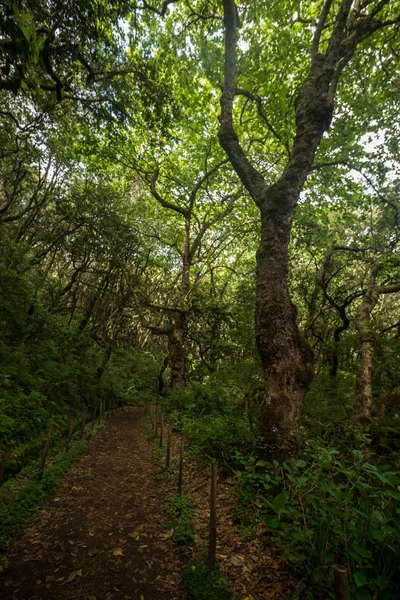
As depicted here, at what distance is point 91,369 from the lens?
15.3 metres

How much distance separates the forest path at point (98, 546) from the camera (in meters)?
3.52

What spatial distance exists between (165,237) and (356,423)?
14.2 meters

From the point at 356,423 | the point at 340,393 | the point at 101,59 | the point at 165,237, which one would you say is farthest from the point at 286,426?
the point at 165,237

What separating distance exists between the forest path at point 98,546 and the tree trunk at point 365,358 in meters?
5.56

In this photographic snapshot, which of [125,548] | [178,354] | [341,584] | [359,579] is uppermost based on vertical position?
[178,354]

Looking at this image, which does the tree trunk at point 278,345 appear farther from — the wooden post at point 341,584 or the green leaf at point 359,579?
the green leaf at point 359,579

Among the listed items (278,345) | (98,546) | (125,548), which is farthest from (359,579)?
(98,546)

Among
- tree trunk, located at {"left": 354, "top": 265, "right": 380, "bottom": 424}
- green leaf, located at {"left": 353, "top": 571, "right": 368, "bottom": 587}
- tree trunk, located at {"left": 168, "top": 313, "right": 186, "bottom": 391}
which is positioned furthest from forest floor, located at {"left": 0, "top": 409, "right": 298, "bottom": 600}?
tree trunk, located at {"left": 168, "top": 313, "right": 186, "bottom": 391}

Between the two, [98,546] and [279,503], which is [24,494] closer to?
[98,546]

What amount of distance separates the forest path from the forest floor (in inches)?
0.5

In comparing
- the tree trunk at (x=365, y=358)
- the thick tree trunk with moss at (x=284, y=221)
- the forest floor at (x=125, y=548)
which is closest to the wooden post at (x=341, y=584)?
the forest floor at (x=125, y=548)

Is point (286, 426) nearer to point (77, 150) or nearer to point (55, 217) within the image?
point (77, 150)

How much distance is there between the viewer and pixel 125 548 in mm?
4371

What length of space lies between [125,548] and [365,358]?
7623 mm
